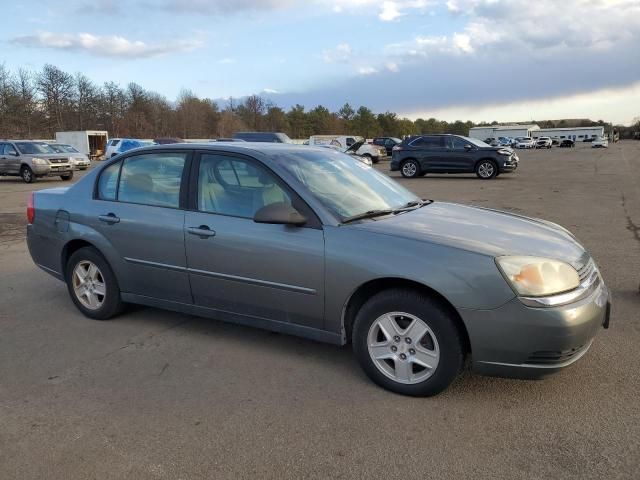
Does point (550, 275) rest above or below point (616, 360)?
above

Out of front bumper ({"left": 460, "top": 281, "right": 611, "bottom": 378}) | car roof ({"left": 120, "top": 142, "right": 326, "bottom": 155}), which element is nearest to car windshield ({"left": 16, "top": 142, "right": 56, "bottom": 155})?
car roof ({"left": 120, "top": 142, "right": 326, "bottom": 155})

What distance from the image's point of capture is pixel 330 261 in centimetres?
346

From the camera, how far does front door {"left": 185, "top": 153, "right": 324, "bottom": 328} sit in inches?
141

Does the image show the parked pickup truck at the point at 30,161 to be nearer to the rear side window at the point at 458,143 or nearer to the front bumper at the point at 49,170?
the front bumper at the point at 49,170

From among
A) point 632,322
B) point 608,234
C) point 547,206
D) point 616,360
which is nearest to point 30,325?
point 616,360

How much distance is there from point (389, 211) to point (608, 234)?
6039 mm

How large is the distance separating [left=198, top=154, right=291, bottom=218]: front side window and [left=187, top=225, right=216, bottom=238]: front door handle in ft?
0.48

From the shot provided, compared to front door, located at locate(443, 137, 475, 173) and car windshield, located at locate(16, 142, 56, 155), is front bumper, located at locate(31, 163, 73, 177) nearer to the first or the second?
car windshield, located at locate(16, 142, 56, 155)

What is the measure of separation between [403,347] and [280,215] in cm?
117

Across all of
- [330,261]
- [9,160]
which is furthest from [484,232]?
[9,160]

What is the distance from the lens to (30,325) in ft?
15.6

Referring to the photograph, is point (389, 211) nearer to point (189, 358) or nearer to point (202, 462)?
point (189, 358)

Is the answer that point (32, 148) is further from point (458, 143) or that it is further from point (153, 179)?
point (153, 179)

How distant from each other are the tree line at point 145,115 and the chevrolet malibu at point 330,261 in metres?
61.8
